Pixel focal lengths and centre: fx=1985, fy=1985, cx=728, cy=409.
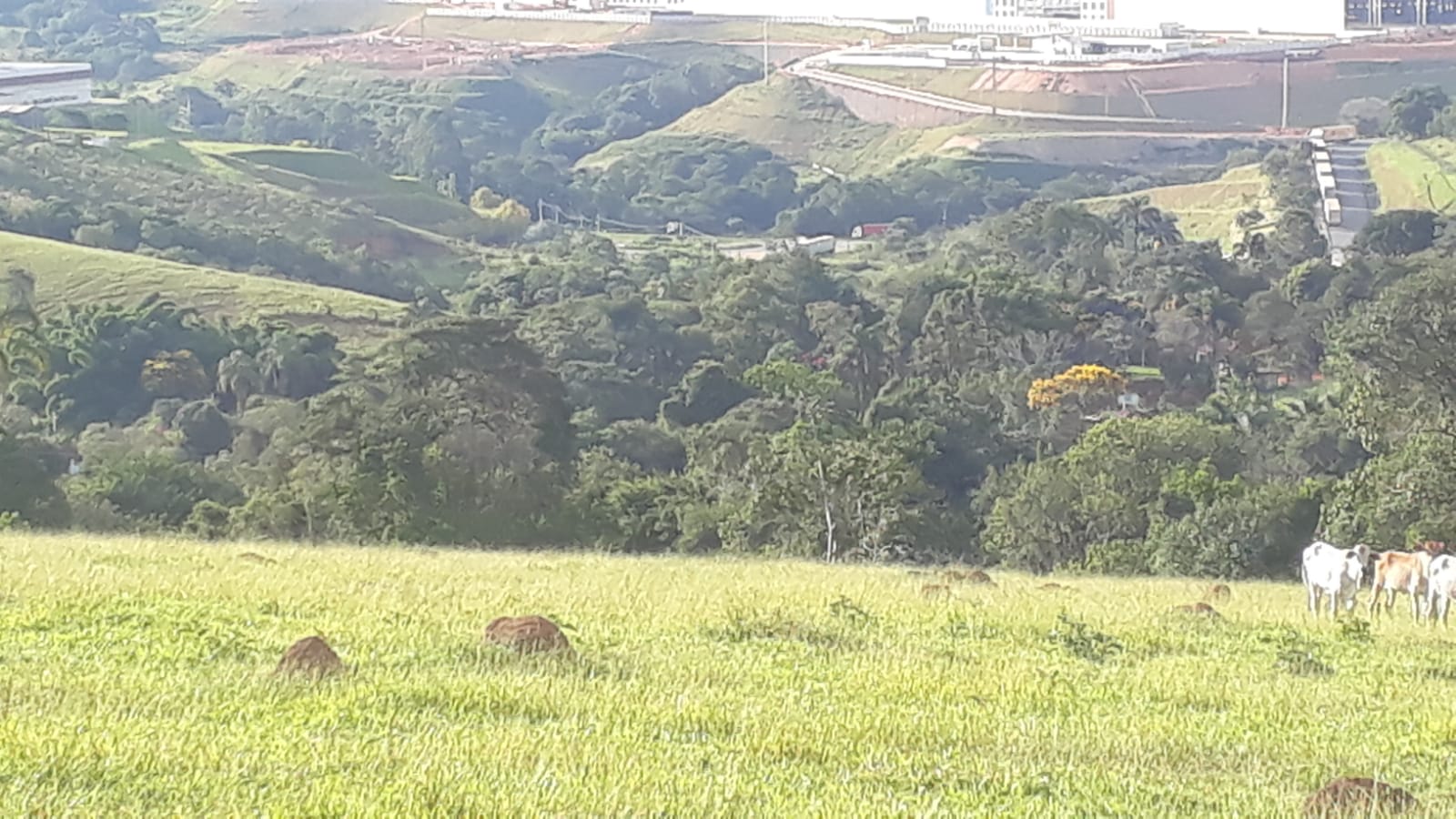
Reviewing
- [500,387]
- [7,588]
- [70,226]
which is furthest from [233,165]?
[7,588]

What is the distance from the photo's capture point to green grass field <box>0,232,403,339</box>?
63562 millimetres

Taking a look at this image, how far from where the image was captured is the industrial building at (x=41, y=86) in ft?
373

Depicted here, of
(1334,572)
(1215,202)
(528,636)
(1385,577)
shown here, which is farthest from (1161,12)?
(528,636)

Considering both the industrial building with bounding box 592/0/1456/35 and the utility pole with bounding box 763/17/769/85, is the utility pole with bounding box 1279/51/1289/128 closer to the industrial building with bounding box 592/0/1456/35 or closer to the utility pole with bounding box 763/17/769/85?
the industrial building with bounding box 592/0/1456/35

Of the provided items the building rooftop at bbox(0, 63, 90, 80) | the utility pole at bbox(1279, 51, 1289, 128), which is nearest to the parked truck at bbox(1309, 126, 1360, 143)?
the utility pole at bbox(1279, 51, 1289, 128)

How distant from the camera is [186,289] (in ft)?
214

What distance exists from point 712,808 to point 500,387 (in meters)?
30.5

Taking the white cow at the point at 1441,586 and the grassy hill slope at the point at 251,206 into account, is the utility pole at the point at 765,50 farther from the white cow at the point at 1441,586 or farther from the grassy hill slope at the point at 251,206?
the white cow at the point at 1441,586

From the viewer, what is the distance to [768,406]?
44.7 meters

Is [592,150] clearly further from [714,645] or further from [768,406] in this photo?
[714,645]

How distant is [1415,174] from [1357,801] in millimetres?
98773

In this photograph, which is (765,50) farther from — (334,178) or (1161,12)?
(334,178)

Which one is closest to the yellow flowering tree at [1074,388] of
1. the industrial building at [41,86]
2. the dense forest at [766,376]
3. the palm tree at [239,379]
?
the dense forest at [766,376]

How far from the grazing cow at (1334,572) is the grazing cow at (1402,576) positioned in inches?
5.1
